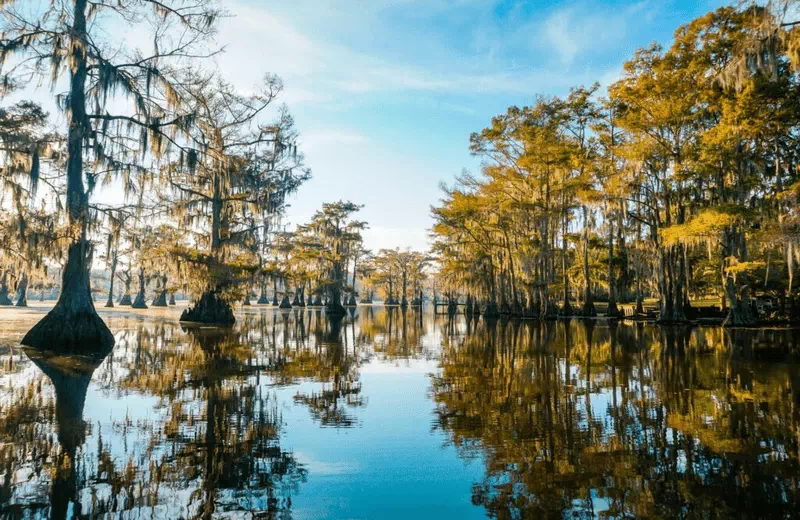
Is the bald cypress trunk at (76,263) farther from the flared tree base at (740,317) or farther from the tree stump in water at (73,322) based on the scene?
the flared tree base at (740,317)

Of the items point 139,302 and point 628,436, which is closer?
point 628,436

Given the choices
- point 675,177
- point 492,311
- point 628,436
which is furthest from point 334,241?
point 628,436

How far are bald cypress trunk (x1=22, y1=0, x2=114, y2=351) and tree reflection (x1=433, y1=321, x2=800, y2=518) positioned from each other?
390 inches

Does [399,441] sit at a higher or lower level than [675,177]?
lower

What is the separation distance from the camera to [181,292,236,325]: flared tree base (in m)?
23.3

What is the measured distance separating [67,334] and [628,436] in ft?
43.5

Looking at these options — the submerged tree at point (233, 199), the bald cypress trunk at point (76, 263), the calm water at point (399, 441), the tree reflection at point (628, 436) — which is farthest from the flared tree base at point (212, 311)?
the tree reflection at point (628, 436)

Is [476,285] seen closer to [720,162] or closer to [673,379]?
[720,162]

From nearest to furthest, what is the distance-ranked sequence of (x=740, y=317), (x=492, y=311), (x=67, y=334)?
(x=67, y=334)
(x=740, y=317)
(x=492, y=311)

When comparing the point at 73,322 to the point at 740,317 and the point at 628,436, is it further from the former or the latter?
the point at 740,317

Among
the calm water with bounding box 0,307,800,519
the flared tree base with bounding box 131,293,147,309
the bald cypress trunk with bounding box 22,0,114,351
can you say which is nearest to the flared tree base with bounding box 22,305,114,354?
the bald cypress trunk with bounding box 22,0,114,351

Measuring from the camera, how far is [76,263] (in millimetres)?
12945

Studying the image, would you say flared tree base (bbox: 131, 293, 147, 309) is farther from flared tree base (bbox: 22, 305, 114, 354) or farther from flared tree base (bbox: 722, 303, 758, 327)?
flared tree base (bbox: 722, 303, 758, 327)

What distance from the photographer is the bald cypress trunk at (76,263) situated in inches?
482
